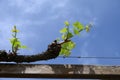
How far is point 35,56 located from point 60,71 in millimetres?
313

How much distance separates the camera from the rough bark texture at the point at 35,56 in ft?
7.76

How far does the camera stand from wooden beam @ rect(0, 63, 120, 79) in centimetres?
220

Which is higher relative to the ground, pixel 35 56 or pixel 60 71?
pixel 35 56

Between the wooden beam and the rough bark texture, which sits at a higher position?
the rough bark texture

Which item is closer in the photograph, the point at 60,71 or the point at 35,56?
the point at 60,71

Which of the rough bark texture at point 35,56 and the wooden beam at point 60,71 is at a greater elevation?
the rough bark texture at point 35,56

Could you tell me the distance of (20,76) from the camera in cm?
224

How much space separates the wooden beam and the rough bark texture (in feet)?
0.38

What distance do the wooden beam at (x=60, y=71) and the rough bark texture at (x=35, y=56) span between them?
114 millimetres

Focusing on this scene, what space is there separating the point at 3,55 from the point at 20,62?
0.17m

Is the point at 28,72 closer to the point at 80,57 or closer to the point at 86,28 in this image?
the point at 80,57

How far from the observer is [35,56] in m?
2.39

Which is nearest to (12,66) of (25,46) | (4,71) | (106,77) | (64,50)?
(4,71)

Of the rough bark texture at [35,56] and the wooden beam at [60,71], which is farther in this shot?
the rough bark texture at [35,56]
